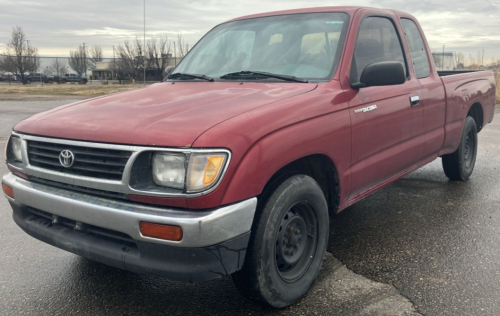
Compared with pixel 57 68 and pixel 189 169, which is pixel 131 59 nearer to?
pixel 57 68

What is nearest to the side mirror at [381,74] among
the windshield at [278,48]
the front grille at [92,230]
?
the windshield at [278,48]

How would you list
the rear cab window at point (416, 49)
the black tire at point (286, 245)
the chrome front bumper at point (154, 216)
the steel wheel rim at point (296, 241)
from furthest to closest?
1. the rear cab window at point (416, 49)
2. the steel wheel rim at point (296, 241)
3. the black tire at point (286, 245)
4. the chrome front bumper at point (154, 216)

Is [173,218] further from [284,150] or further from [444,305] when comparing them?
[444,305]

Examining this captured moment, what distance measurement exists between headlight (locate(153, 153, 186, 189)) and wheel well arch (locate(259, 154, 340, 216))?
2.06 ft

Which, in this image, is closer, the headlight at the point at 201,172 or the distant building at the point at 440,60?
the headlight at the point at 201,172

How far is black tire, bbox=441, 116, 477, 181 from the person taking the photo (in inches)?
212

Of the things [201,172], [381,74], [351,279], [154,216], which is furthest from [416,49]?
[154,216]

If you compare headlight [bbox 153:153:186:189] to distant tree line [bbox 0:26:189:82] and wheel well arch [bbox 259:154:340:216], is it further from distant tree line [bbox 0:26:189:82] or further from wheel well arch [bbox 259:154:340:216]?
distant tree line [bbox 0:26:189:82]

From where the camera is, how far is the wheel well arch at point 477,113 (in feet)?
18.4

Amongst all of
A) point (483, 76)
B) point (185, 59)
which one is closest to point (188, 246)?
point (185, 59)

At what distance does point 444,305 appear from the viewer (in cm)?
281

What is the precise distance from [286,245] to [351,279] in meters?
0.66

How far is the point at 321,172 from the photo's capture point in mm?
3207

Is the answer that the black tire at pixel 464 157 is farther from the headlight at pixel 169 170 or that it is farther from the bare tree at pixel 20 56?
the bare tree at pixel 20 56
